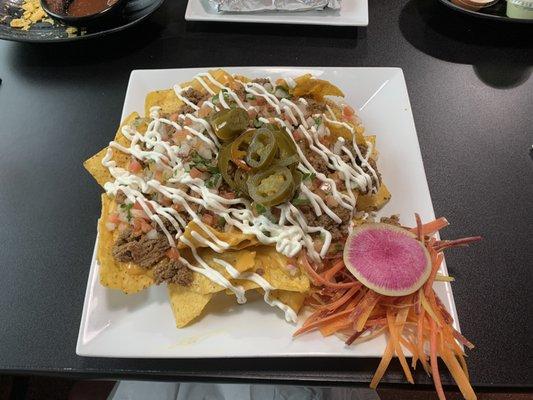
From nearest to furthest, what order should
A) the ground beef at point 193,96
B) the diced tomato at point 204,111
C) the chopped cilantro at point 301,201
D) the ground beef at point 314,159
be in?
1. the chopped cilantro at point 301,201
2. the ground beef at point 314,159
3. the diced tomato at point 204,111
4. the ground beef at point 193,96

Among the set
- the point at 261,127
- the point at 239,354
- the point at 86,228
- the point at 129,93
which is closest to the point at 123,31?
the point at 129,93

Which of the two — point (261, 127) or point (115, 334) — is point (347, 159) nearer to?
point (261, 127)

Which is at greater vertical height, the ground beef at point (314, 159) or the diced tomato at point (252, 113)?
the diced tomato at point (252, 113)

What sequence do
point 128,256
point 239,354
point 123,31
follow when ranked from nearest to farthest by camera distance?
1. point 239,354
2. point 128,256
3. point 123,31

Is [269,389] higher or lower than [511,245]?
lower

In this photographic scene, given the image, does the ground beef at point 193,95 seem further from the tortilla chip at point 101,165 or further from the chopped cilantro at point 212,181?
the chopped cilantro at point 212,181

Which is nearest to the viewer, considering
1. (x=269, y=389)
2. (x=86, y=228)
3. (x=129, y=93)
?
(x=269, y=389)

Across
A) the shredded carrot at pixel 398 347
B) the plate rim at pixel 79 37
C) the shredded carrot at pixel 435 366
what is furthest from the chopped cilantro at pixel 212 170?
the plate rim at pixel 79 37

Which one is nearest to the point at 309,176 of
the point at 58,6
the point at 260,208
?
the point at 260,208
